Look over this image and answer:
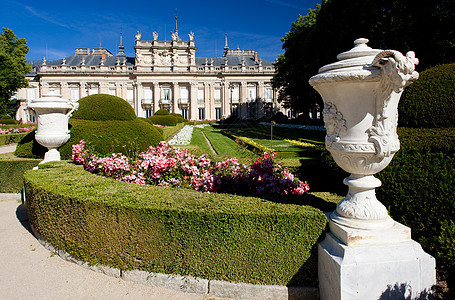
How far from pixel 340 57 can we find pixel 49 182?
12.9ft

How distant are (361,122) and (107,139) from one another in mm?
5405

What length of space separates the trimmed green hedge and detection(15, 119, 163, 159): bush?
2.93m

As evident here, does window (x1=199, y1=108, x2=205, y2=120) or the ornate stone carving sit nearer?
the ornate stone carving

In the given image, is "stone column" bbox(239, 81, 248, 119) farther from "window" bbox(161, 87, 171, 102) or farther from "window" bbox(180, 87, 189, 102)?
"window" bbox(161, 87, 171, 102)

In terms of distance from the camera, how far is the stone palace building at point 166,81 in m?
42.6

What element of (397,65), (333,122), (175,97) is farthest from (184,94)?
(397,65)

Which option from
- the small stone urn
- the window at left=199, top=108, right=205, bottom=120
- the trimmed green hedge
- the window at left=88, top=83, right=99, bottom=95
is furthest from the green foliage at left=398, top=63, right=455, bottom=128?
the window at left=88, top=83, right=99, bottom=95

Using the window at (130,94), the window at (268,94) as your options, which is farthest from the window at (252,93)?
the window at (130,94)

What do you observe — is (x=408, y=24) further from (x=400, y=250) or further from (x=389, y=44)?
(x=400, y=250)

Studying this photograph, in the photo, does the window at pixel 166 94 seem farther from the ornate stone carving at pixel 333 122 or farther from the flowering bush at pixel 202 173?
the ornate stone carving at pixel 333 122

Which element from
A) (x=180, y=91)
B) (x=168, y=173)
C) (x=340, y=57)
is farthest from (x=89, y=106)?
(x=180, y=91)

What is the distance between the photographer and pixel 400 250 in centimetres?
230

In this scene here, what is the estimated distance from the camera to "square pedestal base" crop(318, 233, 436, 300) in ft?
7.21

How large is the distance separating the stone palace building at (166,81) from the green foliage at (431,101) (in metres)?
39.1
